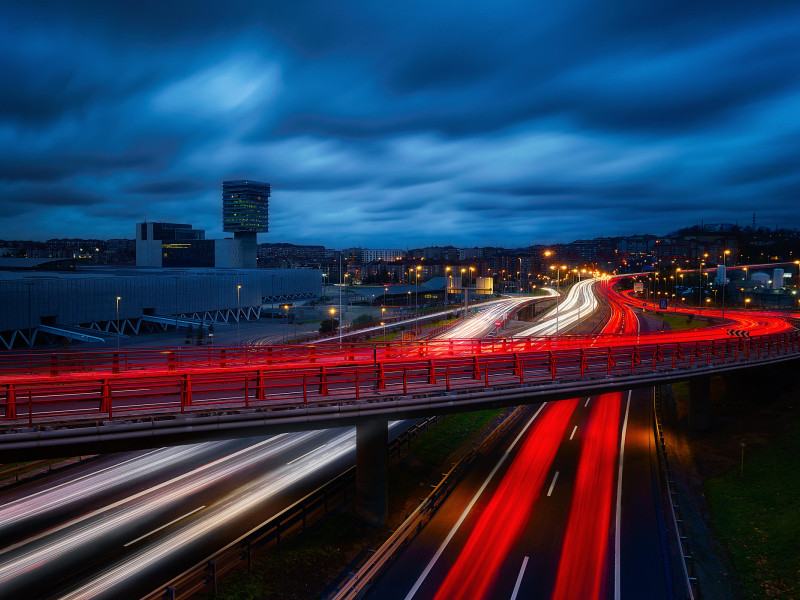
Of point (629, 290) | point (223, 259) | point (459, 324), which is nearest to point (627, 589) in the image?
point (459, 324)

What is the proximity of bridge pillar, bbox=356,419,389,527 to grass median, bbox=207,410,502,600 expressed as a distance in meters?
0.44

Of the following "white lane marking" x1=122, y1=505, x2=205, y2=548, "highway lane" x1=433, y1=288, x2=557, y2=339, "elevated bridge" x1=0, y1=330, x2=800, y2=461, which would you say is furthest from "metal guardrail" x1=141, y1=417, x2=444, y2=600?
"highway lane" x1=433, y1=288, x2=557, y2=339

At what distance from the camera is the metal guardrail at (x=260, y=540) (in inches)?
497

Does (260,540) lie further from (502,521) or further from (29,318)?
(29,318)

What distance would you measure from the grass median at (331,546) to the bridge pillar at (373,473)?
44 centimetres

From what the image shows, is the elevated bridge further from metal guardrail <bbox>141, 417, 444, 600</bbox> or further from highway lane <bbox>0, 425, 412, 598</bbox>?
highway lane <bbox>0, 425, 412, 598</bbox>

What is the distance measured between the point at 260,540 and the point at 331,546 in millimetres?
2163

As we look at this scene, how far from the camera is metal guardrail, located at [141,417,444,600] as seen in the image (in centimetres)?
1263

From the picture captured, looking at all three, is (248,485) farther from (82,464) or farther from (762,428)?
(762,428)

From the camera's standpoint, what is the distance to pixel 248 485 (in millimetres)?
19266

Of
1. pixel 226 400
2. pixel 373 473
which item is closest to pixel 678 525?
pixel 373 473

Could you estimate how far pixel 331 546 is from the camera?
1553 centimetres

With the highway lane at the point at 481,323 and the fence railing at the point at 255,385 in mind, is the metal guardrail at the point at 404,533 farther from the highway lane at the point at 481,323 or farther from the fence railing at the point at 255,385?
the highway lane at the point at 481,323

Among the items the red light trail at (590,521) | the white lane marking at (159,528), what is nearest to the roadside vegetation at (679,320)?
the red light trail at (590,521)
